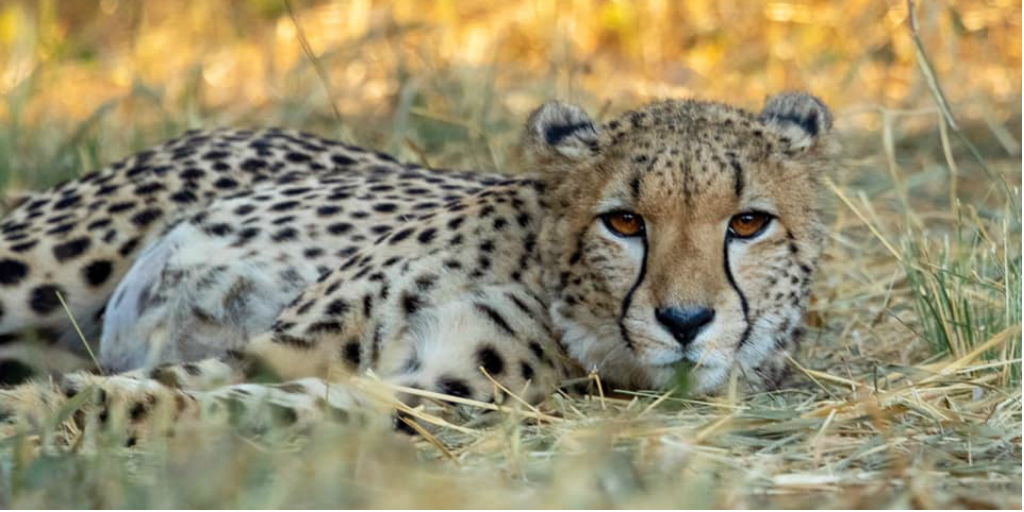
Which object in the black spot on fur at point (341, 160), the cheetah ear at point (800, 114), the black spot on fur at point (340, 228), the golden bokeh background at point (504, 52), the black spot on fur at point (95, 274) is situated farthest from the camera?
the golden bokeh background at point (504, 52)

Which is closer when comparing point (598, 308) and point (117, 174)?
point (598, 308)

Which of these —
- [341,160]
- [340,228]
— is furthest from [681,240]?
[341,160]

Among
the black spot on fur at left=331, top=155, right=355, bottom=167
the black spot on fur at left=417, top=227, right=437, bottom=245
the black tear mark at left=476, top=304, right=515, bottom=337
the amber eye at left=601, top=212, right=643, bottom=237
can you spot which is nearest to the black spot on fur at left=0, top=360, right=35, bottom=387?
the black spot on fur at left=331, top=155, right=355, bottom=167

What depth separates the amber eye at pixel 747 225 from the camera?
10.4 ft

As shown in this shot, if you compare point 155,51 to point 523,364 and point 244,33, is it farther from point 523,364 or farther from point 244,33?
point 523,364

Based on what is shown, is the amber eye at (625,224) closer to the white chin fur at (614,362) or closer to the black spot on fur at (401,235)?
the white chin fur at (614,362)

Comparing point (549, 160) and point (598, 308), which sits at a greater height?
point (549, 160)

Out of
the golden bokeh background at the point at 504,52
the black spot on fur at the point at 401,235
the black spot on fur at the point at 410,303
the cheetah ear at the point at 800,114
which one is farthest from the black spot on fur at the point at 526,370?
the golden bokeh background at the point at 504,52

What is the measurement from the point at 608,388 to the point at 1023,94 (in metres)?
3.79

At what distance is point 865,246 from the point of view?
17.0 ft

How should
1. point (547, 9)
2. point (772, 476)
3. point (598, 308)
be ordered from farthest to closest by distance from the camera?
point (547, 9)
point (598, 308)
point (772, 476)

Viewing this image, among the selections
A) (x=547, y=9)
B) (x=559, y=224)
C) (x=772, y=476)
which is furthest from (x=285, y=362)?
(x=547, y=9)

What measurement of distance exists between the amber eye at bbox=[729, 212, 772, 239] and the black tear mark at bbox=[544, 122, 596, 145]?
1.40 ft

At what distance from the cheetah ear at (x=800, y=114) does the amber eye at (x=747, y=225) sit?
34cm
